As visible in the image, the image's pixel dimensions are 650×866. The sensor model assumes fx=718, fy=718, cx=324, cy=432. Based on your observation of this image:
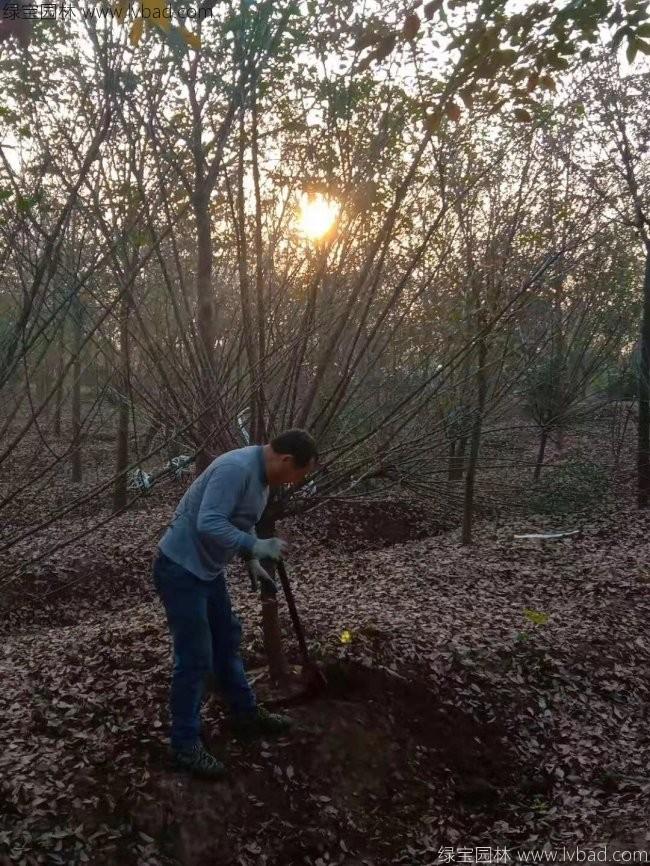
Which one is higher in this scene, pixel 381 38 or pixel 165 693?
pixel 381 38

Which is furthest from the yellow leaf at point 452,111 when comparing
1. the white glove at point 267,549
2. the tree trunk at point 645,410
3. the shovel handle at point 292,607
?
the tree trunk at point 645,410

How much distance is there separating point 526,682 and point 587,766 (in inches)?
34.9

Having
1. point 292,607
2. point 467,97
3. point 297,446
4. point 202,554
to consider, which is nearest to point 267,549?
point 202,554

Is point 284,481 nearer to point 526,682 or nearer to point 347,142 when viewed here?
point 347,142

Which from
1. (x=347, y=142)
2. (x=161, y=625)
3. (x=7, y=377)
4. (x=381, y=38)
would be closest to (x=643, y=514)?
(x=161, y=625)

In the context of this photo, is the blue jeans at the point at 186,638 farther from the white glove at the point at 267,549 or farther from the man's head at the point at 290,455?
the man's head at the point at 290,455

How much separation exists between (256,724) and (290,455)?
181 centimetres

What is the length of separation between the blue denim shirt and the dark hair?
17cm

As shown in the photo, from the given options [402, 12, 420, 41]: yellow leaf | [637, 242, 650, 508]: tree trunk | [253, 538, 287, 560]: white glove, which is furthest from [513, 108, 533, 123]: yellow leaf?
[637, 242, 650, 508]: tree trunk

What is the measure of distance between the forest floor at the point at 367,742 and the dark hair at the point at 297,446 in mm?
1469

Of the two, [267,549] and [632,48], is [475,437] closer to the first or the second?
[267,549]

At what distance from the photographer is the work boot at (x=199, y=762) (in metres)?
4.07

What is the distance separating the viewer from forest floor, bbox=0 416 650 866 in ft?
12.9

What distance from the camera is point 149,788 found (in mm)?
4039
